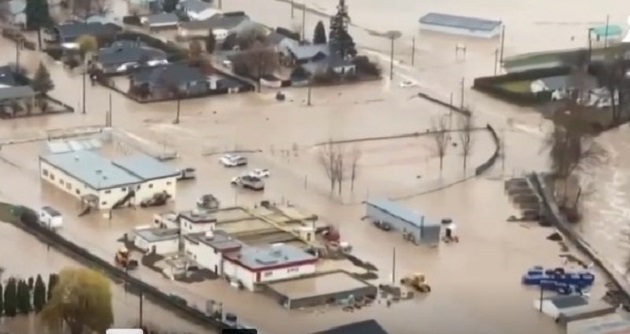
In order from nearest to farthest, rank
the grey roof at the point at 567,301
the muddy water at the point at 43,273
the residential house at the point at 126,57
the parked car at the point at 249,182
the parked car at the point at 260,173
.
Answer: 1. the muddy water at the point at 43,273
2. the grey roof at the point at 567,301
3. the parked car at the point at 249,182
4. the parked car at the point at 260,173
5. the residential house at the point at 126,57

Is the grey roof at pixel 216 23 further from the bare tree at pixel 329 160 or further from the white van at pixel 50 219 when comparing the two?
the white van at pixel 50 219

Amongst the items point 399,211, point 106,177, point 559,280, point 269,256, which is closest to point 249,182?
point 106,177

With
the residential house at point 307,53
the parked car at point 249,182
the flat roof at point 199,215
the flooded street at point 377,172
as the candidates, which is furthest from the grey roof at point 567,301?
the residential house at point 307,53

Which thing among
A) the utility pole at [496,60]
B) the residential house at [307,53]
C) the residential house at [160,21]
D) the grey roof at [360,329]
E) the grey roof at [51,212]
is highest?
the residential house at [160,21]

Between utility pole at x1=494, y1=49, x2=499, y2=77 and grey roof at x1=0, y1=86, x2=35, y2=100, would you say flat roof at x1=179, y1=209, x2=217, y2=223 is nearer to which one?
grey roof at x1=0, y1=86, x2=35, y2=100

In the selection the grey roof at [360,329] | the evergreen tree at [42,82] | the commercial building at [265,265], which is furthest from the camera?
the evergreen tree at [42,82]

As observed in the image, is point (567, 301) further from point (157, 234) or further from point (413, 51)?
point (413, 51)

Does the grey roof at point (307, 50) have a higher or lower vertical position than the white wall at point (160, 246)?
higher
